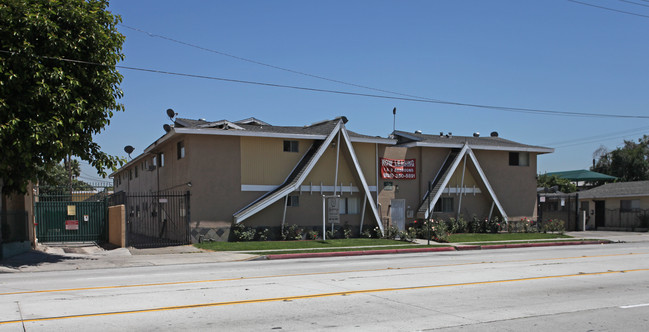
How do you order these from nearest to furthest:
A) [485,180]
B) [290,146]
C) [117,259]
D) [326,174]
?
[117,259] < [290,146] < [326,174] < [485,180]

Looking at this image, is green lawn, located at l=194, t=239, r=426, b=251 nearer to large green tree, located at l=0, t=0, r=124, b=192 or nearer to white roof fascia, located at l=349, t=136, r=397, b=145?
white roof fascia, located at l=349, t=136, r=397, b=145

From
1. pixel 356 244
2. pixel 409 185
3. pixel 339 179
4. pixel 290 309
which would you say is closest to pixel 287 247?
pixel 356 244

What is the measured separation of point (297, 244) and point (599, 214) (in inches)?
1182

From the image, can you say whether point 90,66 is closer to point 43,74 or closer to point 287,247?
point 43,74

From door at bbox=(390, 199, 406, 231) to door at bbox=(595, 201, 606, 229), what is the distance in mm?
21521

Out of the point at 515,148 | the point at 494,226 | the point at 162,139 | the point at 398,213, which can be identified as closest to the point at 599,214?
the point at 515,148

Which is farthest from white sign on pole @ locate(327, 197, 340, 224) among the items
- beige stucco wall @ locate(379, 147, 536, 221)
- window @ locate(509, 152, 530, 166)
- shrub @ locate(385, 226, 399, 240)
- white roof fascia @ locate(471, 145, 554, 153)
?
window @ locate(509, 152, 530, 166)

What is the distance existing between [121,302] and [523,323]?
669cm

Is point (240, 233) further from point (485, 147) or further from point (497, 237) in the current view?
point (485, 147)

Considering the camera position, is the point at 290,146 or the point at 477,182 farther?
the point at 477,182

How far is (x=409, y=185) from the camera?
31172 millimetres

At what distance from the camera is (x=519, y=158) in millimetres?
34438

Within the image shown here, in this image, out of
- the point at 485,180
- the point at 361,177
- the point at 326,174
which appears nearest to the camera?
the point at 361,177

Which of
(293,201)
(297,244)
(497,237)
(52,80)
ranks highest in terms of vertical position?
(52,80)
